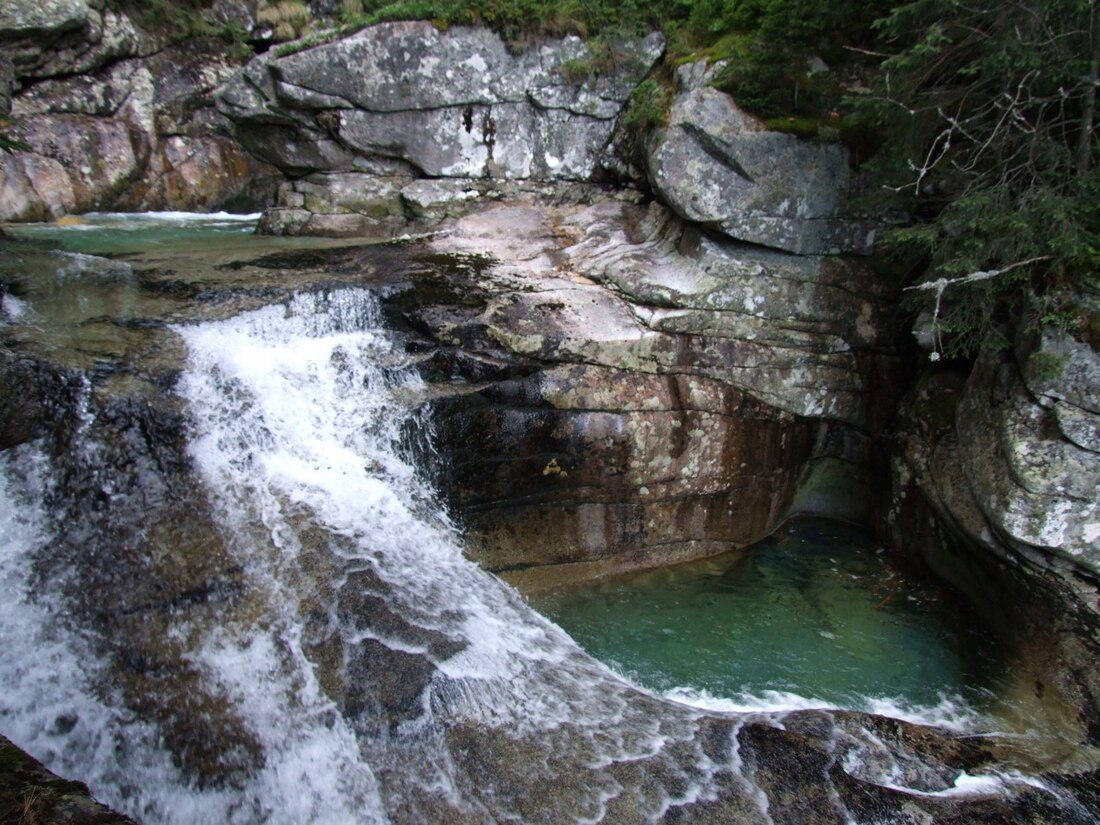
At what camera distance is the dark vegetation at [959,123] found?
6.00 meters

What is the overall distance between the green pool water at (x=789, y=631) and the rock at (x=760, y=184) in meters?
4.29

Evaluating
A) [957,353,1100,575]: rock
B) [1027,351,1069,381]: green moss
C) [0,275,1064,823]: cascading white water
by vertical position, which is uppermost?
[1027,351,1069,381]: green moss

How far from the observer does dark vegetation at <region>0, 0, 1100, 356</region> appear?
6000 mm

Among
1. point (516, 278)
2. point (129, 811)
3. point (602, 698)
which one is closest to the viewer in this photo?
point (129, 811)

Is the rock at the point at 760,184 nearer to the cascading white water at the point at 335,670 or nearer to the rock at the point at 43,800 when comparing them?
the cascading white water at the point at 335,670

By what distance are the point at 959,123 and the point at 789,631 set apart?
5599mm

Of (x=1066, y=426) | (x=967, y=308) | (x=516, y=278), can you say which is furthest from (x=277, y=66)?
Answer: (x=1066, y=426)

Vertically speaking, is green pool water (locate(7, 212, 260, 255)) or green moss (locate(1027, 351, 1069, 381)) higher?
green pool water (locate(7, 212, 260, 255))

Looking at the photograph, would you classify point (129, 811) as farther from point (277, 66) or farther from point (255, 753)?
point (277, 66)

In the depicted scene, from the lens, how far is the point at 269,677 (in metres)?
5.17

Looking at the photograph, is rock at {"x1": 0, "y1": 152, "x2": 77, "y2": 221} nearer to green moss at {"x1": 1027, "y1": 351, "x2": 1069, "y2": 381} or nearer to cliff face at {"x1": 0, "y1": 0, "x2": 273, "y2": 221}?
cliff face at {"x1": 0, "y1": 0, "x2": 273, "y2": 221}

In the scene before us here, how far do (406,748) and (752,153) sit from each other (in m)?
7.94

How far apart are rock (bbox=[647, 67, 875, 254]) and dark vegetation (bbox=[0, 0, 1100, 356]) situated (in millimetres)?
280

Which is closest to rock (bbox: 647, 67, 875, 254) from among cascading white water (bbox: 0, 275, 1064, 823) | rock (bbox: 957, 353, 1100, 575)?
rock (bbox: 957, 353, 1100, 575)
